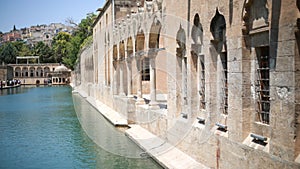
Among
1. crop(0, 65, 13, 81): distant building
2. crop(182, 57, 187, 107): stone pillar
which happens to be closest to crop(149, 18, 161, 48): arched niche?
crop(182, 57, 187, 107): stone pillar

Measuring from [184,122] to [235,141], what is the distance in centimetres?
267

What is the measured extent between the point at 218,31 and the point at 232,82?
123cm

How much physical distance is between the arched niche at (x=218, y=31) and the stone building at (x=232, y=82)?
0.02m

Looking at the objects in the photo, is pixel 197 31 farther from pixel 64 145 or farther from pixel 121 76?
pixel 121 76

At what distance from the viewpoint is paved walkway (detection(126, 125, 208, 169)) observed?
820 cm

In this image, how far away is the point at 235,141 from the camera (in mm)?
6434

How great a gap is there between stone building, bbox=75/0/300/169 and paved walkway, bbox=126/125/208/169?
0.17 metres

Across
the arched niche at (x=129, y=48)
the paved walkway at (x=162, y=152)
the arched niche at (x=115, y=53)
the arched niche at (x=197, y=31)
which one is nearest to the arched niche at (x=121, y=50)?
the arched niche at (x=115, y=53)

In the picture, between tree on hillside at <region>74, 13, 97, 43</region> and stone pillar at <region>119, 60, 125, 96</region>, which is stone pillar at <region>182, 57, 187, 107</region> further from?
tree on hillside at <region>74, 13, 97, 43</region>

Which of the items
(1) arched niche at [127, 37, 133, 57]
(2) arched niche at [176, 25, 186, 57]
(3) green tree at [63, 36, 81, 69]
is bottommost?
(2) arched niche at [176, 25, 186, 57]

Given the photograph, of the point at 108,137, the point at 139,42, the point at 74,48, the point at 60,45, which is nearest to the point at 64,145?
the point at 108,137

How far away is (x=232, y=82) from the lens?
6.65 metres

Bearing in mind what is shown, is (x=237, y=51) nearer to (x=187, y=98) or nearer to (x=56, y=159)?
(x=187, y=98)

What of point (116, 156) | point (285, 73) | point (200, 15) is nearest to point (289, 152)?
point (285, 73)
